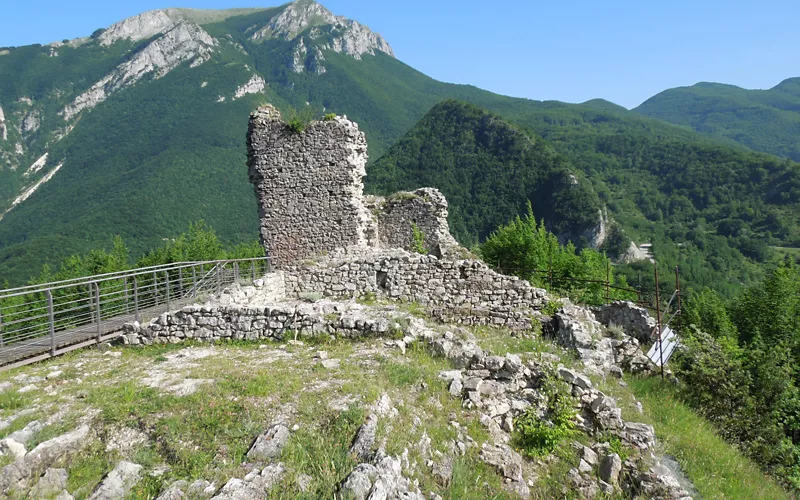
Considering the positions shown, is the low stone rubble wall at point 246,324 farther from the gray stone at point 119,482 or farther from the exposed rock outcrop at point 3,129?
the exposed rock outcrop at point 3,129

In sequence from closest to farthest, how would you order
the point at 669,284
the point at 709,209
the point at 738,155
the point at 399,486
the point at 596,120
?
the point at 399,486
the point at 669,284
the point at 709,209
the point at 738,155
the point at 596,120

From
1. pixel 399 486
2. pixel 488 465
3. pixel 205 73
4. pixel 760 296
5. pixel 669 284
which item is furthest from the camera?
pixel 205 73

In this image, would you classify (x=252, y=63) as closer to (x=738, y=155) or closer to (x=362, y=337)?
(x=738, y=155)

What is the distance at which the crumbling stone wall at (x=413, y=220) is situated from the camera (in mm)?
16281

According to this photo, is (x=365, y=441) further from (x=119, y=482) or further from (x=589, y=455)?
(x=589, y=455)

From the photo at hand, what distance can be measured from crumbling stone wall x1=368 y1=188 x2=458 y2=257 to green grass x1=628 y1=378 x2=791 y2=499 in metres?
9.22

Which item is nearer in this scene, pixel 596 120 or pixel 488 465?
Answer: pixel 488 465

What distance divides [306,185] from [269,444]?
10.6m

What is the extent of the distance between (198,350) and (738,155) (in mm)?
126548

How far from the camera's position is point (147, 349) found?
28.2ft

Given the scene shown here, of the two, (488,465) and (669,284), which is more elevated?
(488,465)

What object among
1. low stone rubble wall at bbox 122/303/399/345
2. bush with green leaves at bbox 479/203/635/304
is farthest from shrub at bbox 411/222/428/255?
low stone rubble wall at bbox 122/303/399/345

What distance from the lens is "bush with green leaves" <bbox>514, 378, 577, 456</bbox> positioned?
5.64 m

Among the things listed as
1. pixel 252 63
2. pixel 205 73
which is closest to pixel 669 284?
pixel 205 73
